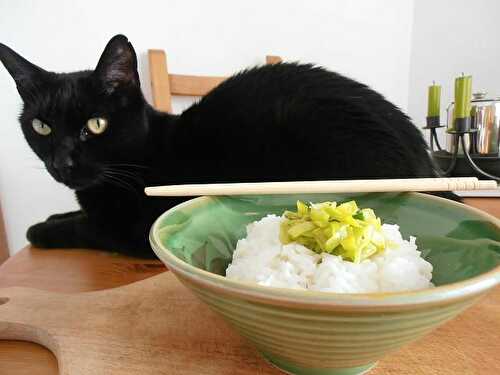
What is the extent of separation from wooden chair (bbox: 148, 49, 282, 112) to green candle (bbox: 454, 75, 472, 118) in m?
0.64

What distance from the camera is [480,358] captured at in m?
0.35

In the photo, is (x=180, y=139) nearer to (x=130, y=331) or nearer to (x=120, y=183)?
(x=120, y=183)

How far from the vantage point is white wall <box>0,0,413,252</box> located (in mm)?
1388


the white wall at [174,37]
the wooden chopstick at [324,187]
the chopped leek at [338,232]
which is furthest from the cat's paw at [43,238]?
the white wall at [174,37]

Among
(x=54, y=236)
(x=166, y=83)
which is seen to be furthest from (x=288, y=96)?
(x=166, y=83)

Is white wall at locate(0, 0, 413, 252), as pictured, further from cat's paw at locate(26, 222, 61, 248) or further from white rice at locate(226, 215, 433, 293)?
white rice at locate(226, 215, 433, 293)

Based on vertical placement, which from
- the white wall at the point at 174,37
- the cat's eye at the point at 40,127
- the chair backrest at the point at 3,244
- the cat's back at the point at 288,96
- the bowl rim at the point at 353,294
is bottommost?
the chair backrest at the point at 3,244

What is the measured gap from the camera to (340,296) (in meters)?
0.19

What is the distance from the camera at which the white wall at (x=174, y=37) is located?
54.6 inches

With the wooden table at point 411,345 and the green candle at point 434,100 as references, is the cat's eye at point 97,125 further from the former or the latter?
the green candle at point 434,100

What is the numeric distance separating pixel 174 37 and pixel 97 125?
0.95 meters

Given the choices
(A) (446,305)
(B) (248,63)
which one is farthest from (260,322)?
(B) (248,63)

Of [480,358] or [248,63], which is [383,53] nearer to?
[248,63]

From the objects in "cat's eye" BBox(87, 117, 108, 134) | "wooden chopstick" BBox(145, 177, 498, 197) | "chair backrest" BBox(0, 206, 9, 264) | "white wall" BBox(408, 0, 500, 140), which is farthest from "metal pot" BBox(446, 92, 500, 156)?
"chair backrest" BBox(0, 206, 9, 264)
